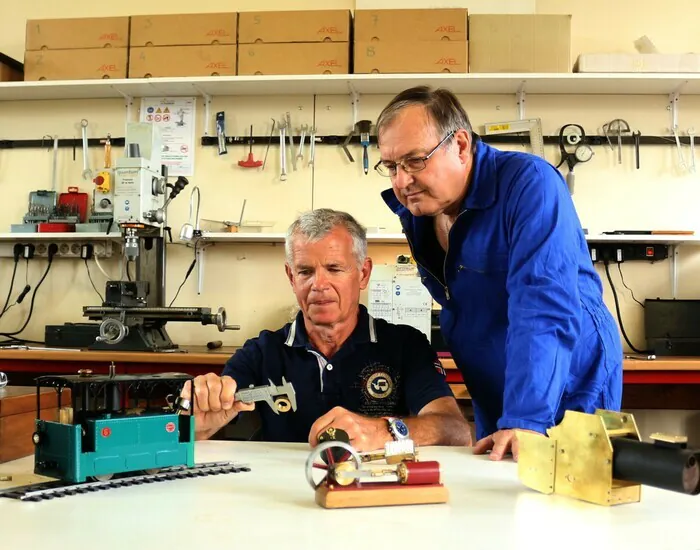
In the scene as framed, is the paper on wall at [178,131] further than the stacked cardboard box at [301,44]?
Yes

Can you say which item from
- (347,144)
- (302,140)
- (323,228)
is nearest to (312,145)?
(302,140)

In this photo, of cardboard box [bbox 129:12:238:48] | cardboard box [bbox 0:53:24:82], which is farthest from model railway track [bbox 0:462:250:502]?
cardboard box [bbox 0:53:24:82]

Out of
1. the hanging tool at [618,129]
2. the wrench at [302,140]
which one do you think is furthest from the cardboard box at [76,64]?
the hanging tool at [618,129]

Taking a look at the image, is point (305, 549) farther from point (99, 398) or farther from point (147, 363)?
point (147, 363)

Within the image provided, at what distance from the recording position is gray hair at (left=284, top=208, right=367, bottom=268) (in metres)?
1.97

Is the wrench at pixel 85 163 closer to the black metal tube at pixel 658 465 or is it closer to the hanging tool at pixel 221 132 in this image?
the hanging tool at pixel 221 132

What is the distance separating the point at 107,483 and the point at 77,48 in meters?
3.19

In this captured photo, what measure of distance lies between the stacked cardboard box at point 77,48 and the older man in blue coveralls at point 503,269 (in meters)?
2.37

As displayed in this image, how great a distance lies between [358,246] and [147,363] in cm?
151

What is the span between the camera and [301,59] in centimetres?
359

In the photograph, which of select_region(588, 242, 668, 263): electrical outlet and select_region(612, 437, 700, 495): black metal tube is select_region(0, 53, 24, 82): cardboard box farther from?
select_region(612, 437, 700, 495): black metal tube

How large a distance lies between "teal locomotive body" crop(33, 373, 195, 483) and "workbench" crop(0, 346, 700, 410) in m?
1.91

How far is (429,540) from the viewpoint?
0.85 metres

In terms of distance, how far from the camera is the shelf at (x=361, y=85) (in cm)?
349
